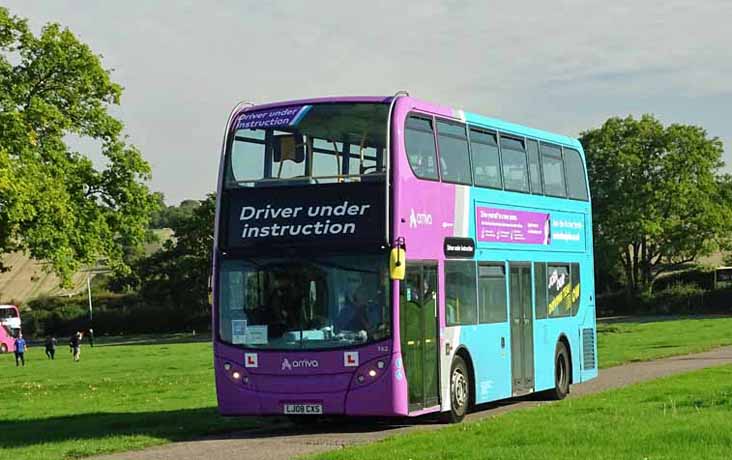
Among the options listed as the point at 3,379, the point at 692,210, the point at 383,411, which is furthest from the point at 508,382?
the point at 692,210

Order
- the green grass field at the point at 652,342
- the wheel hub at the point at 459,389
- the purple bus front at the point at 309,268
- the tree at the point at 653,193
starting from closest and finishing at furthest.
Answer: the purple bus front at the point at 309,268 < the wheel hub at the point at 459,389 < the green grass field at the point at 652,342 < the tree at the point at 653,193

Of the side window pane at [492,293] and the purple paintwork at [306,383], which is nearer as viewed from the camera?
the purple paintwork at [306,383]

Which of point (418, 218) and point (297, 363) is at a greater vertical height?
point (418, 218)

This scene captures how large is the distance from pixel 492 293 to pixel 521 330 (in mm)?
1439

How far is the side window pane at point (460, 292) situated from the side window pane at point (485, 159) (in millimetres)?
1401

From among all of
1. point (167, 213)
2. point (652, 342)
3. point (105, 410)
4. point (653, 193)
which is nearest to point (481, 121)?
point (105, 410)

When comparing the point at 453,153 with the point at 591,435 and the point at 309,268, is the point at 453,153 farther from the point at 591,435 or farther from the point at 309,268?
the point at 591,435

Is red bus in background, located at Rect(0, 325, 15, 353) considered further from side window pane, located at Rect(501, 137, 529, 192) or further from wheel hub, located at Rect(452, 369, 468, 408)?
wheel hub, located at Rect(452, 369, 468, 408)

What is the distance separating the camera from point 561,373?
76.2ft

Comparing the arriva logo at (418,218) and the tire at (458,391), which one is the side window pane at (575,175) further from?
the arriva logo at (418,218)

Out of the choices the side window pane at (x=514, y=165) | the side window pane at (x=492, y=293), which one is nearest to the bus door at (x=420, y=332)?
the side window pane at (x=492, y=293)

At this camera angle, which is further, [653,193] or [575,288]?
[653,193]

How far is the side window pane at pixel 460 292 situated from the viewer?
736 inches

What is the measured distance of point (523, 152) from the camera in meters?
21.8
